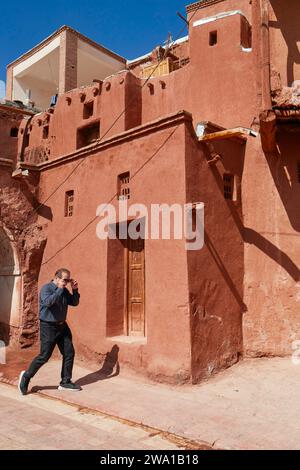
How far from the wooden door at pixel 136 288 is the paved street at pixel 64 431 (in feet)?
7.84

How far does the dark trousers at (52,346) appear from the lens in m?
6.54

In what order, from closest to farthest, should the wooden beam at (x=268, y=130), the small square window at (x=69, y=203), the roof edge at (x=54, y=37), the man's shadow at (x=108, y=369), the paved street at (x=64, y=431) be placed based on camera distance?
the paved street at (x=64, y=431), the wooden beam at (x=268, y=130), the man's shadow at (x=108, y=369), the small square window at (x=69, y=203), the roof edge at (x=54, y=37)

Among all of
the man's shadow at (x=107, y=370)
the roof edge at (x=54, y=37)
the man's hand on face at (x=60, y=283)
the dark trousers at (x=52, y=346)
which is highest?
the roof edge at (x=54, y=37)

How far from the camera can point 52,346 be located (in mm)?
6598

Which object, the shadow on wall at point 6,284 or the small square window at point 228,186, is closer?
the small square window at point 228,186

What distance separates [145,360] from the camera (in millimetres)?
7289

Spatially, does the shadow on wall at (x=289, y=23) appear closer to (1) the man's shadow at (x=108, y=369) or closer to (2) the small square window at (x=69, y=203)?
(2) the small square window at (x=69, y=203)

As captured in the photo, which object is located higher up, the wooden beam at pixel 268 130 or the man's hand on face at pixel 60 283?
the wooden beam at pixel 268 130

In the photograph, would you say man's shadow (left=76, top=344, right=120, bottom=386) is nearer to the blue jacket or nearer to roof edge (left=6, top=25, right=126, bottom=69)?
the blue jacket

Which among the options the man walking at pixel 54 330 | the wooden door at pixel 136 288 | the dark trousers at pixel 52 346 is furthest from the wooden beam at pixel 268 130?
the dark trousers at pixel 52 346

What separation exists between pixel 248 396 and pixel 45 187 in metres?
6.64

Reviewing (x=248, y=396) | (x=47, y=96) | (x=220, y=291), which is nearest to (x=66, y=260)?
(x=220, y=291)

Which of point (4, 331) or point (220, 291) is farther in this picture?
point (4, 331)
